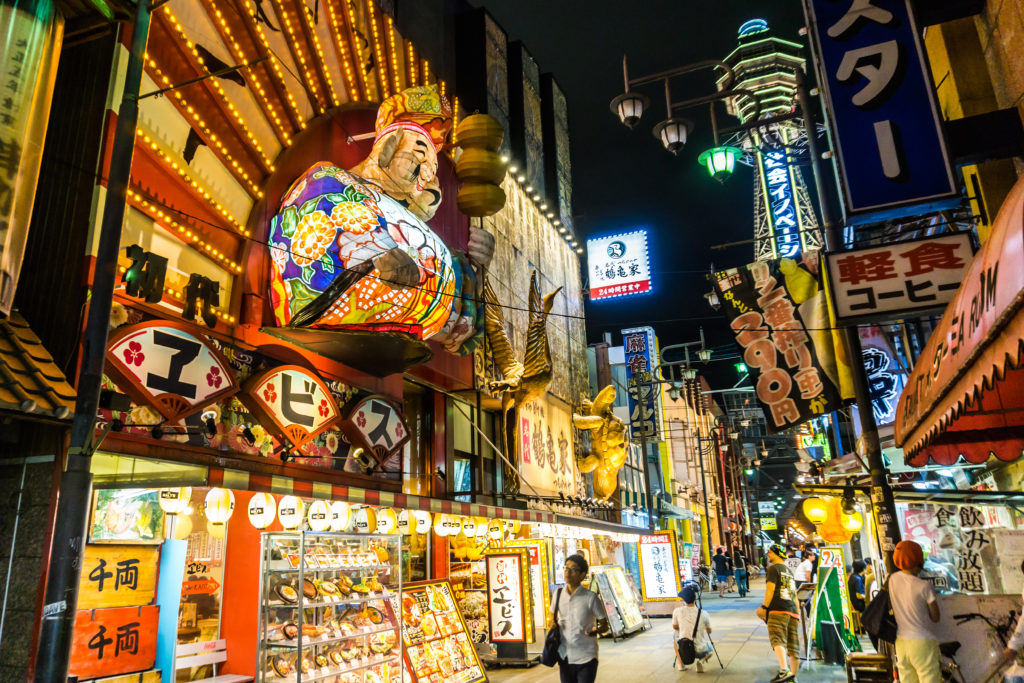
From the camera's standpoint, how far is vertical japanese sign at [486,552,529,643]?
522 inches

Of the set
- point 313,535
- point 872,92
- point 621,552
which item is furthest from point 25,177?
point 621,552

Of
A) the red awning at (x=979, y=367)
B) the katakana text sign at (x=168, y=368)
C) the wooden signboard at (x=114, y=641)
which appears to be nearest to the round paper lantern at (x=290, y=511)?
the katakana text sign at (x=168, y=368)

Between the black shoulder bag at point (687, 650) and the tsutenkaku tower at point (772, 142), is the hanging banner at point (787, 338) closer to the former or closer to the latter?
the black shoulder bag at point (687, 650)

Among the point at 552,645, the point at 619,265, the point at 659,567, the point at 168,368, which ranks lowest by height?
the point at 659,567

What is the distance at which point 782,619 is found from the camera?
10828 millimetres

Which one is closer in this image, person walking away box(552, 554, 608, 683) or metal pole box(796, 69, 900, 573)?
person walking away box(552, 554, 608, 683)

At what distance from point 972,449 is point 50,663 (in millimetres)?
9777

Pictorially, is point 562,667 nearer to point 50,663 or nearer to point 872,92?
point 50,663

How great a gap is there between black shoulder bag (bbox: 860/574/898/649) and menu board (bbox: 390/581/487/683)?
20.1 ft

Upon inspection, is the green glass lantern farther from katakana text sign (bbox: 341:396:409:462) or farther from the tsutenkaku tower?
the tsutenkaku tower

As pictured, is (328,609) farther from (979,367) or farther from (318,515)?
(979,367)

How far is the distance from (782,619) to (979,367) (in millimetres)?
8005

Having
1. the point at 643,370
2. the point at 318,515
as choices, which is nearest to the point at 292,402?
the point at 318,515

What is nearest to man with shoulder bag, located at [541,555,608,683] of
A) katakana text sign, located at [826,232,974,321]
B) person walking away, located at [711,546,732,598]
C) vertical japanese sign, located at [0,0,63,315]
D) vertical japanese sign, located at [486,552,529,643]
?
katakana text sign, located at [826,232,974,321]
